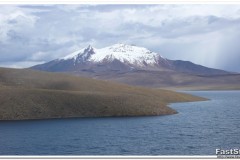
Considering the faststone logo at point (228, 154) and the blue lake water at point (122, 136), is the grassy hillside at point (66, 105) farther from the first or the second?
the faststone logo at point (228, 154)

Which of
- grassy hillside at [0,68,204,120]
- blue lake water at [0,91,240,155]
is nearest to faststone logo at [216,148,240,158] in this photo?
blue lake water at [0,91,240,155]

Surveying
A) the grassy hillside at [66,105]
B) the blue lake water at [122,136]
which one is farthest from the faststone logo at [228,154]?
the grassy hillside at [66,105]

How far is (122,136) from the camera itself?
267 ft

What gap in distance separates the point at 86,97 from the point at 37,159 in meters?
72.9

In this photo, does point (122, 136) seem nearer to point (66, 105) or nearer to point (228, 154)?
point (228, 154)

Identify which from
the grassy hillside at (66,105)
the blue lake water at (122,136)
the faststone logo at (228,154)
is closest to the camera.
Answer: the faststone logo at (228,154)

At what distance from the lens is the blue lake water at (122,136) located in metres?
67.9

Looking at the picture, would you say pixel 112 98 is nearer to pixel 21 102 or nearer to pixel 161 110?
pixel 161 110

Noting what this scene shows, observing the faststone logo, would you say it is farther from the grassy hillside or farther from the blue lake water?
the grassy hillside

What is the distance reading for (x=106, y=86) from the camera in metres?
187

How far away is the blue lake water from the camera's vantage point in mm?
67875

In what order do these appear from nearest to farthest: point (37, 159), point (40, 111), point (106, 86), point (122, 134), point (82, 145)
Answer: point (37, 159), point (82, 145), point (122, 134), point (40, 111), point (106, 86)

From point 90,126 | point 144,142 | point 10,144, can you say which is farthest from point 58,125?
point 144,142

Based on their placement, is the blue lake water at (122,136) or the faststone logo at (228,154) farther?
the blue lake water at (122,136)
